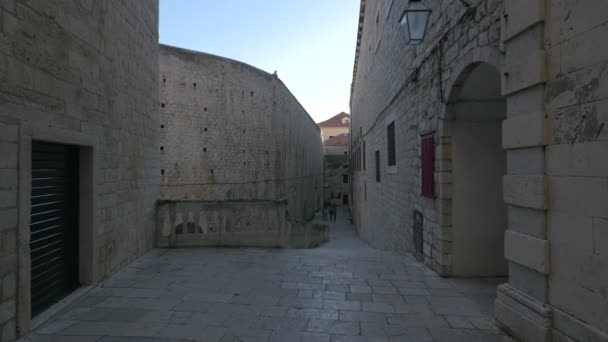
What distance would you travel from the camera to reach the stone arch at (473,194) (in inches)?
180

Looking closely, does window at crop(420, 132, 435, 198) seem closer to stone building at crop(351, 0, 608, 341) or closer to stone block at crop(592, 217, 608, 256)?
stone building at crop(351, 0, 608, 341)

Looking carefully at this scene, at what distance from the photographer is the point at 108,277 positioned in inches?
175

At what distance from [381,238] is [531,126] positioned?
808 centimetres

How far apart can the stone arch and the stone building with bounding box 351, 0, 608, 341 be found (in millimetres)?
13

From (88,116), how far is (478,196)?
493 cm

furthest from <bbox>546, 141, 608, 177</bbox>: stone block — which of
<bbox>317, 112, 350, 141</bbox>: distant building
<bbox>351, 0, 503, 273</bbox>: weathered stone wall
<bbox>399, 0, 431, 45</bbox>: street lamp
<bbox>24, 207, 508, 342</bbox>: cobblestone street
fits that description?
<bbox>317, 112, 350, 141</bbox>: distant building

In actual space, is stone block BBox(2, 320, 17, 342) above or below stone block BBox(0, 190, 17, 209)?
below

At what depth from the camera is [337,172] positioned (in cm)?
4566

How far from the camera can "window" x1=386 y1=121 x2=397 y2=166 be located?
844 cm

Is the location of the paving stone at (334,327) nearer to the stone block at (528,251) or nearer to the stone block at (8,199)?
the stone block at (528,251)

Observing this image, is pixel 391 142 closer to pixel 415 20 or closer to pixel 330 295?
pixel 415 20

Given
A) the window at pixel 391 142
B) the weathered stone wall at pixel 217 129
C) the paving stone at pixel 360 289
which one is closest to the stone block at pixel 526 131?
the paving stone at pixel 360 289

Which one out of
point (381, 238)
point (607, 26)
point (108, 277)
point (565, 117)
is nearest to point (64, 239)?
point (108, 277)

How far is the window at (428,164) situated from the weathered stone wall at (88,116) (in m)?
4.37
